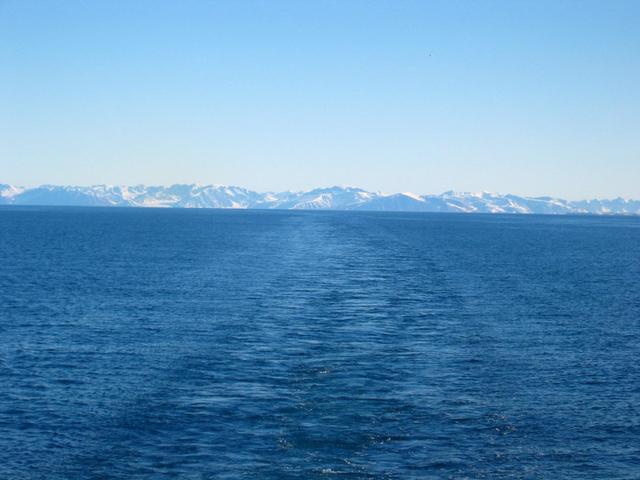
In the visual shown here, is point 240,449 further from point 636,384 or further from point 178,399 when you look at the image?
point 636,384

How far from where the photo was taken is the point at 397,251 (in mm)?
137250

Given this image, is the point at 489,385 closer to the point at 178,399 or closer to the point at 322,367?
the point at 322,367

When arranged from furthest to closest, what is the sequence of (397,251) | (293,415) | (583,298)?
(397,251) → (583,298) → (293,415)

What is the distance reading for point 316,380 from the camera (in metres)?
38.9

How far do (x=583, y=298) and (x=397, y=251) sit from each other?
6528 centimetres

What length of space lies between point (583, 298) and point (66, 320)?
47242 millimetres

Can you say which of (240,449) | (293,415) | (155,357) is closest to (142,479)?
(240,449)

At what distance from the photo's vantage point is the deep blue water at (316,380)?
1120 inches

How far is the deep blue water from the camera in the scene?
28453 millimetres

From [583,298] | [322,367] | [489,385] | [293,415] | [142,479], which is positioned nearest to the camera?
[142,479]

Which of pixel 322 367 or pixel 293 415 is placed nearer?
pixel 293 415

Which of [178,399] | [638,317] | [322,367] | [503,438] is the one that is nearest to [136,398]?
[178,399]

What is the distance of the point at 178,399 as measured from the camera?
35469 millimetres

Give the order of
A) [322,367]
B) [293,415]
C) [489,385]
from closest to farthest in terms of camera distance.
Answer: [293,415] → [489,385] → [322,367]
